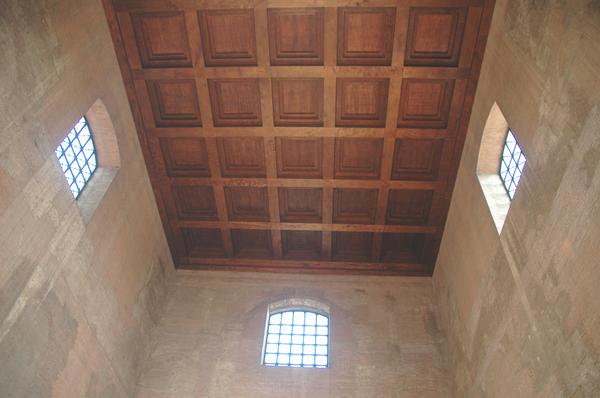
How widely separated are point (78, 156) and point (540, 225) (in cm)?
697

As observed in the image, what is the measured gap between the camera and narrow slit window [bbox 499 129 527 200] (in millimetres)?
8623

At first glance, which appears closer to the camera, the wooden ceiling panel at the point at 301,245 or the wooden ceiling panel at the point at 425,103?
the wooden ceiling panel at the point at 425,103

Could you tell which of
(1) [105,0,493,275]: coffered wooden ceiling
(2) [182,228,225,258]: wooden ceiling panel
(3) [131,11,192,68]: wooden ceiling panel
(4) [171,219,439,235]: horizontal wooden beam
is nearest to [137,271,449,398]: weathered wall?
(2) [182,228,225,258]: wooden ceiling panel

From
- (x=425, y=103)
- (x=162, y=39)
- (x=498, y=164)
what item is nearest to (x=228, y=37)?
(x=162, y=39)

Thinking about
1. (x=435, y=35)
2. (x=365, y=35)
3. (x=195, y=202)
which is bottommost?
(x=195, y=202)

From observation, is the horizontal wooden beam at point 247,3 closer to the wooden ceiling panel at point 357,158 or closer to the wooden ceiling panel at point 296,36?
the wooden ceiling panel at point 296,36

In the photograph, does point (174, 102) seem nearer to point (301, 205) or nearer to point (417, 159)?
point (301, 205)

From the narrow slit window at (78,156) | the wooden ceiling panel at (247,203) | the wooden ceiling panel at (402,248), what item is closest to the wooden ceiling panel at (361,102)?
the wooden ceiling panel at (247,203)

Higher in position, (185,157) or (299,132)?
(299,132)

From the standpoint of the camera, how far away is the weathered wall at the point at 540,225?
5902 millimetres

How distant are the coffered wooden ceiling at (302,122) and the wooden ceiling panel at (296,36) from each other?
2 centimetres

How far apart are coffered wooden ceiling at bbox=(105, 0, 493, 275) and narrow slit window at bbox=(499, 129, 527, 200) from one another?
44.7 inches

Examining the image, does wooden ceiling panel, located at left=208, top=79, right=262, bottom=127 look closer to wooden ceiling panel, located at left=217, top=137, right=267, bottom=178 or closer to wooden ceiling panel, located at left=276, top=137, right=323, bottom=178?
wooden ceiling panel, located at left=217, top=137, right=267, bottom=178

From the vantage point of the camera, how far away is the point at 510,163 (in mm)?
8930
